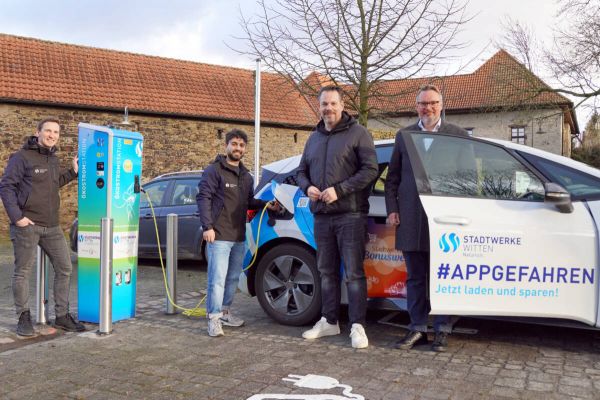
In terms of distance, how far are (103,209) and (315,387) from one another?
9.57 ft

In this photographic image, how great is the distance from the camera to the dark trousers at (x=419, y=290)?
4367 mm

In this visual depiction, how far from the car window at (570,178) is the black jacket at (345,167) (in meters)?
1.23

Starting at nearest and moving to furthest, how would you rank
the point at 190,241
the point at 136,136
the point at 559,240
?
1. the point at 559,240
2. the point at 136,136
3. the point at 190,241

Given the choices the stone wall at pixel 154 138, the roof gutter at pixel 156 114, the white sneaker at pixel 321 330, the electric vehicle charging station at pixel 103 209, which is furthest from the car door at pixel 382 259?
the roof gutter at pixel 156 114

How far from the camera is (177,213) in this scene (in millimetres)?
9234

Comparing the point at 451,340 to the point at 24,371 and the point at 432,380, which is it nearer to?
the point at 432,380

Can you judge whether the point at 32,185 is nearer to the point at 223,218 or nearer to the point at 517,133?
the point at 223,218

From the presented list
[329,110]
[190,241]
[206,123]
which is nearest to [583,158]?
[206,123]

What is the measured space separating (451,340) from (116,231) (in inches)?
129

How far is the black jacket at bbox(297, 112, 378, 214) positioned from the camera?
14.9ft

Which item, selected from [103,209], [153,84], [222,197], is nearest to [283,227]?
[222,197]

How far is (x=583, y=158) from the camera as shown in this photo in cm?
4147

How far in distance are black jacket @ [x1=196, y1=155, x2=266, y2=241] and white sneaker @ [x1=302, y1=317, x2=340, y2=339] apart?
42.5 inches

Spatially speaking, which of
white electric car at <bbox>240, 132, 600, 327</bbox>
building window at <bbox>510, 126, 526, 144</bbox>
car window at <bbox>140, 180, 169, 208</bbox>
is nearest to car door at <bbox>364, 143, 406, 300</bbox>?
white electric car at <bbox>240, 132, 600, 327</bbox>
